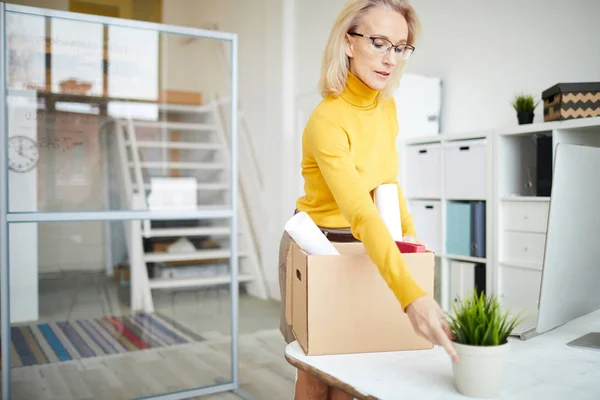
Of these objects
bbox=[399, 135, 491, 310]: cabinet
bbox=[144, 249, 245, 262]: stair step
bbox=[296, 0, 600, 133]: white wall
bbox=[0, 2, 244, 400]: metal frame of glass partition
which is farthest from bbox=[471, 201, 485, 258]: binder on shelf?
bbox=[144, 249, 245, 262]: stair step

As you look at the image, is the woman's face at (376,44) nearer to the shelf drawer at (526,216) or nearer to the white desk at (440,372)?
the white desk at (440,372)

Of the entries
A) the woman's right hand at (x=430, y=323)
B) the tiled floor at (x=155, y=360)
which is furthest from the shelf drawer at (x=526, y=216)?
the woman's right hand at (x=430, y=323)

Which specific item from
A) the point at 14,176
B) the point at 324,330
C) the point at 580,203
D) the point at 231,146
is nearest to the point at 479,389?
the point at 324,330

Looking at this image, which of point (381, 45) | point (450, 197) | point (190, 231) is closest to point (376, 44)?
point (381, 45)

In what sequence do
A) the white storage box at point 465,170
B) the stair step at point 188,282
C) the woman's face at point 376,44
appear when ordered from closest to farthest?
1. the woman's face at point 376,44
2. the white storage box at point 465,170
3. the stair step at point 188,282

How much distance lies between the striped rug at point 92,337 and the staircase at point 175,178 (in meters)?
0.15

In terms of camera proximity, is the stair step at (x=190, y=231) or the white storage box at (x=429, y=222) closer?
the white storage box at (x=429, y=222)

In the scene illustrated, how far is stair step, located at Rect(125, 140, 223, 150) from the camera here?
3341 mm

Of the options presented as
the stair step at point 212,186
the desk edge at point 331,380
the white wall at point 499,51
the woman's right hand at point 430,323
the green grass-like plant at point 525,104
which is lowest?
the desk edge at point 331,380

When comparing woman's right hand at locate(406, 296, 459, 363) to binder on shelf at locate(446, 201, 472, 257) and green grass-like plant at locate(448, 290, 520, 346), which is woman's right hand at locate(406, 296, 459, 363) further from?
binder on shelf at locate(446, 201, 472, 257)

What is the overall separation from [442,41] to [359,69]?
2.86 meters

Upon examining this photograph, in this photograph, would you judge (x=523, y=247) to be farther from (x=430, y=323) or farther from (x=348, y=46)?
(x=430, y=323)

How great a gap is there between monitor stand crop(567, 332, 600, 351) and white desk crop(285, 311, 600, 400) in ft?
0.06

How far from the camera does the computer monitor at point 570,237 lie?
3.30 ft
